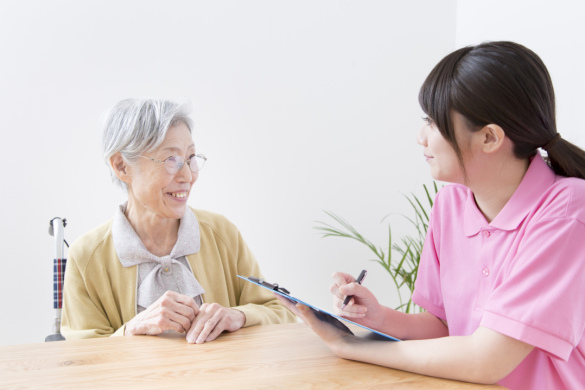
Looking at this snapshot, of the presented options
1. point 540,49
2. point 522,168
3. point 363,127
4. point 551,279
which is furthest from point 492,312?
point 363,127

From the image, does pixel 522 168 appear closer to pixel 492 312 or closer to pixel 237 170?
pixel 492 312

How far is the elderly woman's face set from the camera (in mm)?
1921

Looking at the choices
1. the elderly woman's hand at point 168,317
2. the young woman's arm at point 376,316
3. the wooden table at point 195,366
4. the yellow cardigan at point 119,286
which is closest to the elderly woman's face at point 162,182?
the yellow cardigan at point 119,286

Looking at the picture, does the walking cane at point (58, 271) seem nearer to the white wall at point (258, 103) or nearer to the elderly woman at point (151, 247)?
the elderly woman at point (151, 247)

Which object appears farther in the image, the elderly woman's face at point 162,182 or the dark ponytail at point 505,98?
the elderly woman's face at point 162,182

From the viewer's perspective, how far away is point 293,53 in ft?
10.2

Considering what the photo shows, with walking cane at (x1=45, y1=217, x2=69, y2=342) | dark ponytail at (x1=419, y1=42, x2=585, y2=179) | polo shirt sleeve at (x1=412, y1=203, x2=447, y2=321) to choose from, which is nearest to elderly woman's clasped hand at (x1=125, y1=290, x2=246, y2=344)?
polo shirt sleeve at (x1=412, y1=203, x2=447, y2=321)

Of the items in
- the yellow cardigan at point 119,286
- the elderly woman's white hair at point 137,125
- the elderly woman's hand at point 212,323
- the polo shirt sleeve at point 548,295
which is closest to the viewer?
the polo shirt sleeve at point 548,295

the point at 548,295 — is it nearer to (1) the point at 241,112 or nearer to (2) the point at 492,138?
(2) the point at 492,138

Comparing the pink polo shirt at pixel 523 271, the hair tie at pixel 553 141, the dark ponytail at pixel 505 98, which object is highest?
the dark ponytail at pixel 505 98

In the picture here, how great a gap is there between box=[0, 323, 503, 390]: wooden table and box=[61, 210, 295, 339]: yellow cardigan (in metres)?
0.27

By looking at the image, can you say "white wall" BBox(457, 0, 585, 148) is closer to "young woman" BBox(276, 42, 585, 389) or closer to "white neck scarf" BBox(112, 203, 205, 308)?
"young woman" BBox(276, 42, 585, 389)

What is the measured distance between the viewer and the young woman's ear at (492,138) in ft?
3.90

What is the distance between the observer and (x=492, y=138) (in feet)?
3.98
